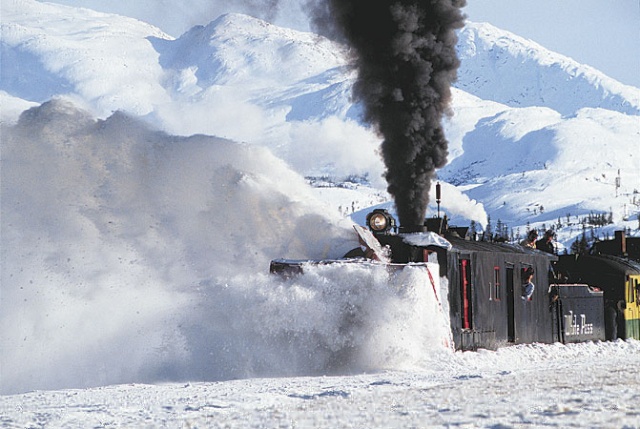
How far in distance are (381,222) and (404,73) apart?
5.88 meters

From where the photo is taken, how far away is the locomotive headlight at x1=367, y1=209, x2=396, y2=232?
747 inches

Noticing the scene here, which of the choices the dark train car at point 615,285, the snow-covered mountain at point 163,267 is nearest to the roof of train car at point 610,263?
the dark train car at point 615,285

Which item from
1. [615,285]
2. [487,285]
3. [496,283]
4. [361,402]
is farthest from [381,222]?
[615,285]

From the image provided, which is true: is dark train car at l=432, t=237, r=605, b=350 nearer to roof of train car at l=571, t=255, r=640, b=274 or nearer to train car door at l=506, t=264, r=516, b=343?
train car door at l=506, t=264, r=516, b=343

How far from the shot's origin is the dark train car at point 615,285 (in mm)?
27953

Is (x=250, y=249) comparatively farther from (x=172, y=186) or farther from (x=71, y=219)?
(x=71, y=219)

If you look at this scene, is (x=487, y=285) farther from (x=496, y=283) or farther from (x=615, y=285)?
(x=615, y=285)

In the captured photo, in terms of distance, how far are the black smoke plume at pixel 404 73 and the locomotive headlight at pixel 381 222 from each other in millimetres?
3598

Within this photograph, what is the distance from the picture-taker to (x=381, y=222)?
19.0m

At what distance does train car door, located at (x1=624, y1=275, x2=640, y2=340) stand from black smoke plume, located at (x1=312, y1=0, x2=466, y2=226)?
8.47 meters

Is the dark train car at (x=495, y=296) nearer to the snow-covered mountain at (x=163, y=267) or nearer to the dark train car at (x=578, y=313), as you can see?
the dark train car at (x=578, y=313)

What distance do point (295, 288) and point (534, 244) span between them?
40.4ft

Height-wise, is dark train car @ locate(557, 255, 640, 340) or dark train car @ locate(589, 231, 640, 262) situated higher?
dark train car @ locate(589, 231, 640, 262)

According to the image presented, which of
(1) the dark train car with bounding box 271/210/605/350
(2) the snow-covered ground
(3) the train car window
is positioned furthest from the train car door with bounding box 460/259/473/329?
(2) the snow-covered ground
